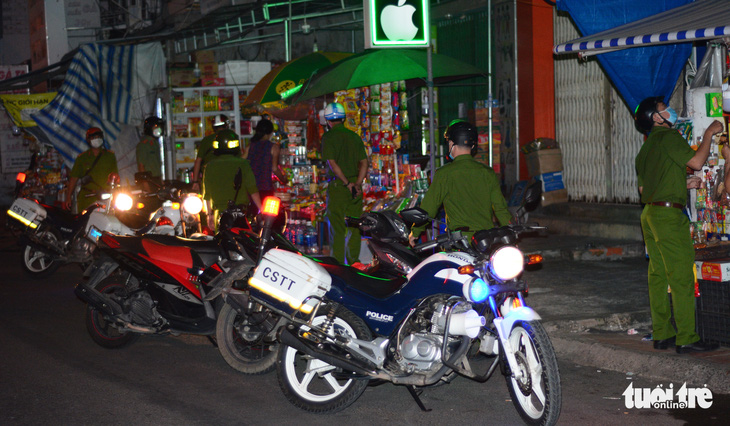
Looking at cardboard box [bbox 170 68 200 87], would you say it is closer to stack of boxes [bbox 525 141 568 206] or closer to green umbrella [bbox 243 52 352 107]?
green umbrella [bbox 243 52 352 107]

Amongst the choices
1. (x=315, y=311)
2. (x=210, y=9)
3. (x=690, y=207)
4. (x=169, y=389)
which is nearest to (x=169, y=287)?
(x=169, y=389)

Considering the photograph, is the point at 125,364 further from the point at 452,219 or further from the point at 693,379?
the point at 693,379

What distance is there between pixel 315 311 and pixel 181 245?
2164 mm

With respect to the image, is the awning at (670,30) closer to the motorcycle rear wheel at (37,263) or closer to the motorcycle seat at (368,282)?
the motorcycle seat at (368,282)

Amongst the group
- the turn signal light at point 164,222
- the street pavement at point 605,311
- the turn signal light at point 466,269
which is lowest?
the street pavement at point 605,311

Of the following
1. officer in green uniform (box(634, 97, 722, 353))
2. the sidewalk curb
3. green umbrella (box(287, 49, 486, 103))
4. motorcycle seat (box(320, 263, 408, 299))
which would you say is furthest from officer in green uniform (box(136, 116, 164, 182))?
officer in green uniform (box(634, 97, 722, 353))

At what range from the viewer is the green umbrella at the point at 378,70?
35.4 feet

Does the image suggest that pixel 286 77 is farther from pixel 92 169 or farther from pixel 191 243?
pixel 191 243

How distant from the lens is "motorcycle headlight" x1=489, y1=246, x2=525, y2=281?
16.4 feet

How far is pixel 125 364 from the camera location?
7.23 meters

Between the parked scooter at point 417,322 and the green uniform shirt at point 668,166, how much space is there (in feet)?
5.70

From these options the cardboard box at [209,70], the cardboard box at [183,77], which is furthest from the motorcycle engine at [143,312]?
the cardboard box at [209,70]

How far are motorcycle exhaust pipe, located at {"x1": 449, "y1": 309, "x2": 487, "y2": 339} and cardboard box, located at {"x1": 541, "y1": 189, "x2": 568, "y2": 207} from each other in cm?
904

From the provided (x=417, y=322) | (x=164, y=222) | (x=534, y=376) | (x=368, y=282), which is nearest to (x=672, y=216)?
(x=534, y=376)
